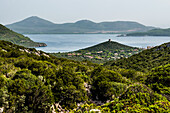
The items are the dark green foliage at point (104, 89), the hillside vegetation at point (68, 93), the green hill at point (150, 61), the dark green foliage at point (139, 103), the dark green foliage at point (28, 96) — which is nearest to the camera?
the dark green foliage at point (139, 103)

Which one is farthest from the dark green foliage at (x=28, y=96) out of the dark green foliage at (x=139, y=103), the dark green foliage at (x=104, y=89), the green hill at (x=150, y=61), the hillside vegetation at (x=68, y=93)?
the green hill at (x=150, y=61)

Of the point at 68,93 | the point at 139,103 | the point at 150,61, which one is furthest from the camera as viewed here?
the point at 150,61

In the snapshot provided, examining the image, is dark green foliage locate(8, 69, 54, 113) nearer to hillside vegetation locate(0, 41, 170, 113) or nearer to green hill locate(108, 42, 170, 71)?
hillside vegetation locate(0, 41, 170, 113)

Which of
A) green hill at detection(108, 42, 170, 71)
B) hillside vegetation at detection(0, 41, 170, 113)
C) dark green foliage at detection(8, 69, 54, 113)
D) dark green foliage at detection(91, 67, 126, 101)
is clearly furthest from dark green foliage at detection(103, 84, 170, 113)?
green hill at detection(108, 42, 170, 71)

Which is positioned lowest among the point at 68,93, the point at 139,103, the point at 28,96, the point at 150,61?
the point at 150,61

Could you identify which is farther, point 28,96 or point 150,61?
point 150,61

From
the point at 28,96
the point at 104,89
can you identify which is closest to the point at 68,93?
the point at 28,96

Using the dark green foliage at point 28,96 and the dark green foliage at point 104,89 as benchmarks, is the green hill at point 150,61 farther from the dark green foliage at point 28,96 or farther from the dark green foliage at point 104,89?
the dark green foliage at point 28,96

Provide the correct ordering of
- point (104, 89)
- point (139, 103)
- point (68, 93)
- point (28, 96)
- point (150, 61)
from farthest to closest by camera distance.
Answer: point (150, 61), point (104, 89), point (68, 93), point (28, 96), point (139, 103)

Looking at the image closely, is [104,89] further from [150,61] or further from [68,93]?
[150,61]

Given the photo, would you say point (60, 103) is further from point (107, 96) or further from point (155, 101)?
point (155, 101)

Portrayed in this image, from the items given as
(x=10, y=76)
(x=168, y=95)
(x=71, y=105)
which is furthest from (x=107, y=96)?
(x=10, y=76)
